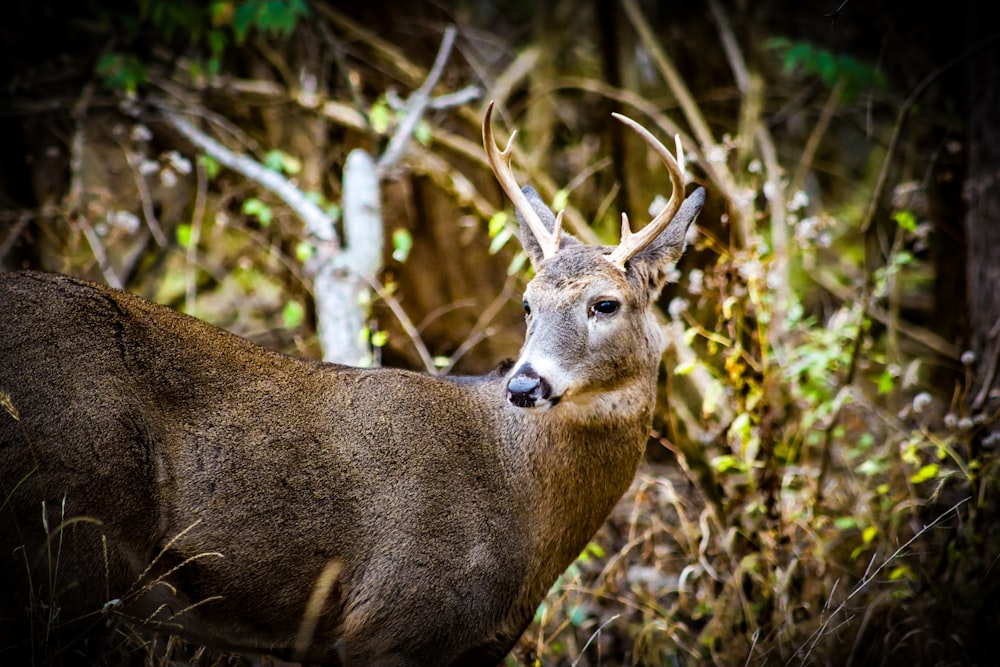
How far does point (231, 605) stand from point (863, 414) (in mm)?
5218

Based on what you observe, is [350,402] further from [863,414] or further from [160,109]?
[863,414]

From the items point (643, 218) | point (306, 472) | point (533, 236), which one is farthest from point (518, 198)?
point (643, 218)

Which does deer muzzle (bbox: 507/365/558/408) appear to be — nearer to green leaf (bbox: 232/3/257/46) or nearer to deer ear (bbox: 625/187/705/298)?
deer ear (bbox: 625/187/705/298)

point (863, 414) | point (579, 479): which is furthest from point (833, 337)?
point (579, 479)

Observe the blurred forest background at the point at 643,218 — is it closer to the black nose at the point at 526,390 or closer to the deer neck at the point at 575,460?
the deer neck at the point at 575,460

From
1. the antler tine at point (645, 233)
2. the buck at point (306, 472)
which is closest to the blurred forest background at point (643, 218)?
the buck at point (306, 472)

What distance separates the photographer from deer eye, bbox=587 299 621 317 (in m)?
3.82

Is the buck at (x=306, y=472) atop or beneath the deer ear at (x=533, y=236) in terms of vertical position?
beneath

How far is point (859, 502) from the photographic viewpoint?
5684 mm

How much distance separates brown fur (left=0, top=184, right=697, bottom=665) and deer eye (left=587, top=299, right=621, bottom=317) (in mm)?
62

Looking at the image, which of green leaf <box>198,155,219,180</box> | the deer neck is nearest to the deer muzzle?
the deer neck

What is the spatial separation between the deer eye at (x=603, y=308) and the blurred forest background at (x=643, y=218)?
4.01ft

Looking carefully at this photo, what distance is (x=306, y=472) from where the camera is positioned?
3.53m

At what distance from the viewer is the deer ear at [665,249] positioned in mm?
4047
